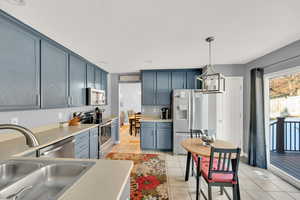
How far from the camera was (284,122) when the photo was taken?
343 centimetres

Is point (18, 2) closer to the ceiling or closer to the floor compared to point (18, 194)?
closer to the ceiling

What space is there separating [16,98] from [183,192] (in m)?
2.68

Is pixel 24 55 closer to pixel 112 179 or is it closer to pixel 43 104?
pixel 43 104

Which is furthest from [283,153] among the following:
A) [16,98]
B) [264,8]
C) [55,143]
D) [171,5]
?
[16,98]

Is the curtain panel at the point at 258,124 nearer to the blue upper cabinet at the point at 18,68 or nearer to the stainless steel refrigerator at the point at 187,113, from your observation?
the stainless steel refrigerator at the point at 187,113

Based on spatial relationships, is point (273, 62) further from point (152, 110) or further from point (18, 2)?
point (18, 2)

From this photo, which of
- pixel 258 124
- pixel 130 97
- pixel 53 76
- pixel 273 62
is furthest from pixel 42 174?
pixel 130 97

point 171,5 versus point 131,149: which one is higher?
point 171,5

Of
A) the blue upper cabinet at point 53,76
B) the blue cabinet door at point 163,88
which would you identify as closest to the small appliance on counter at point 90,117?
the blue upper cabinet at point 53,76

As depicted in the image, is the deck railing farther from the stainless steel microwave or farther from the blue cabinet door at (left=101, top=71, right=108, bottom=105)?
the blue cabinet door at (left=101, top=71, right=108, bottom=105)

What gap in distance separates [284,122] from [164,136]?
122 inches

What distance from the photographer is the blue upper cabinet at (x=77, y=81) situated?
8.91 ft

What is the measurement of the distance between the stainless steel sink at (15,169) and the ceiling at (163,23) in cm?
150

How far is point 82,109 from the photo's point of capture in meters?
3.32
